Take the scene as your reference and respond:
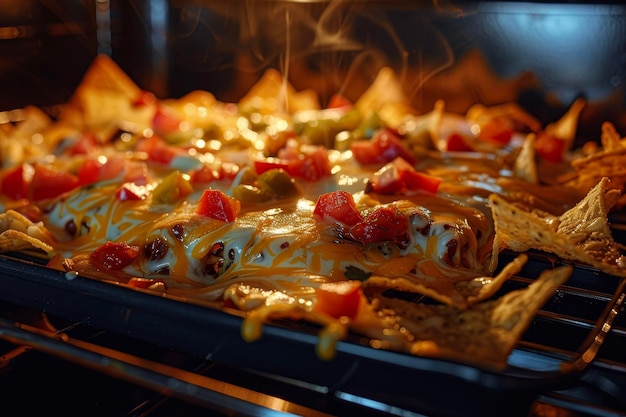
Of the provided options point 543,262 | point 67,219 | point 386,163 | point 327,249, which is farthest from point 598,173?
point 67,219

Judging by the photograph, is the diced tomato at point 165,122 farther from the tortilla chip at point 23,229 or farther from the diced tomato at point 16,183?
the tortilla chip at point 23,229

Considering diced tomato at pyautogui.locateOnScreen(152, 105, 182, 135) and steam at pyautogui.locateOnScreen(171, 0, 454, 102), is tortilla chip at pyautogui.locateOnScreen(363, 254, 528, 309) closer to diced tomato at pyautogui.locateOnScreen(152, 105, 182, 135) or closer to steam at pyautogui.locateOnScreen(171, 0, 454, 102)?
diced tomato at pyautogui.locateOnScreen(152, 105, 182, 135)

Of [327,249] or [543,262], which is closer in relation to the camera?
[327,249]

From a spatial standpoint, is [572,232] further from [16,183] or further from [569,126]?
[16,183]

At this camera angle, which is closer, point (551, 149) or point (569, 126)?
point (551, 149)

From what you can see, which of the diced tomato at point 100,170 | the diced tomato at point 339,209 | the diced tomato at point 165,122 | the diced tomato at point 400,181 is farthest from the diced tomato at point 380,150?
the diced tomato at point 165,122

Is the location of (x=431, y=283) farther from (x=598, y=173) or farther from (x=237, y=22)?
(x=237, y=22)

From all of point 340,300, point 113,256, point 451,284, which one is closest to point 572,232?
point 451,284
